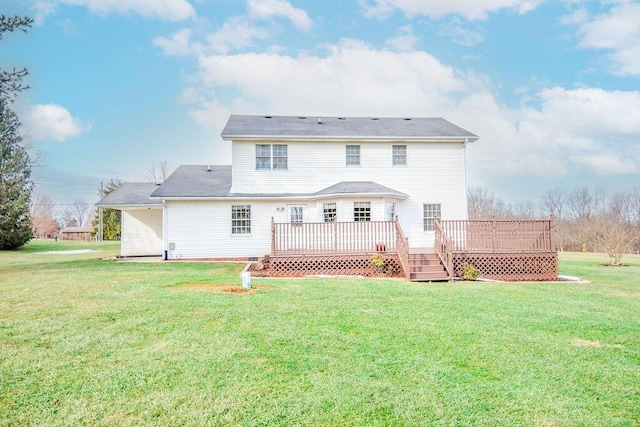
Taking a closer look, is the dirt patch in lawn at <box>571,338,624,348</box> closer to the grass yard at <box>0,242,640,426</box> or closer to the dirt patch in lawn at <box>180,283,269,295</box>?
the grass yard at <box>0,242,640,426</box>

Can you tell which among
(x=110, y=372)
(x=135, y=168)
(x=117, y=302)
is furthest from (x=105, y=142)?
(x=110, y=372)

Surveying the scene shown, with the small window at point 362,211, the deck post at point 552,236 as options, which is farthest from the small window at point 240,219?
the deck post at point 552,236

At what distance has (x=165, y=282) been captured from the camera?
9.64 meters

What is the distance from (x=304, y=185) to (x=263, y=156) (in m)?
2.44

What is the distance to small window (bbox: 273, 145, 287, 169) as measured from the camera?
1736 cm

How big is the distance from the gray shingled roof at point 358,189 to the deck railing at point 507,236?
393cm

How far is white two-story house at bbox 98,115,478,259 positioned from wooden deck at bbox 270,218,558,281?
A: 11.4ft

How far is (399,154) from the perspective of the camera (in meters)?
17.8

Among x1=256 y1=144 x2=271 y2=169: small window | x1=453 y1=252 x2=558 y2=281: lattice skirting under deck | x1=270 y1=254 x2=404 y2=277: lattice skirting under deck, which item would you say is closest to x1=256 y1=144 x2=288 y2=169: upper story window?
x1=256 y1=144 x2=271 y2=169: small window

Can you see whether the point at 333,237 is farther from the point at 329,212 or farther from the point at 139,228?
the point at 139,228

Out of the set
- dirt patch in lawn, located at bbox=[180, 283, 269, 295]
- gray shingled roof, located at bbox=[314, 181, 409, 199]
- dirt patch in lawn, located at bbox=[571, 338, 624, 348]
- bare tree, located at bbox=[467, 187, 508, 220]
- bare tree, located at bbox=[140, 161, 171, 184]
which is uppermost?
bare tree, located at bbox=[140, 161, 171, 184]

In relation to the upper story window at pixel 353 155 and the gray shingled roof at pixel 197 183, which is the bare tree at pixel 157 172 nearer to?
the gray shingled roof at pixel 197 183

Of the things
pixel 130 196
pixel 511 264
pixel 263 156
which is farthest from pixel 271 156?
pixel 511 264

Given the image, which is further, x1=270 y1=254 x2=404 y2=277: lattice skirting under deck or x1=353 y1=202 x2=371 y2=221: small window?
x1=353 y1=202 x2=371 y2=221: small window
